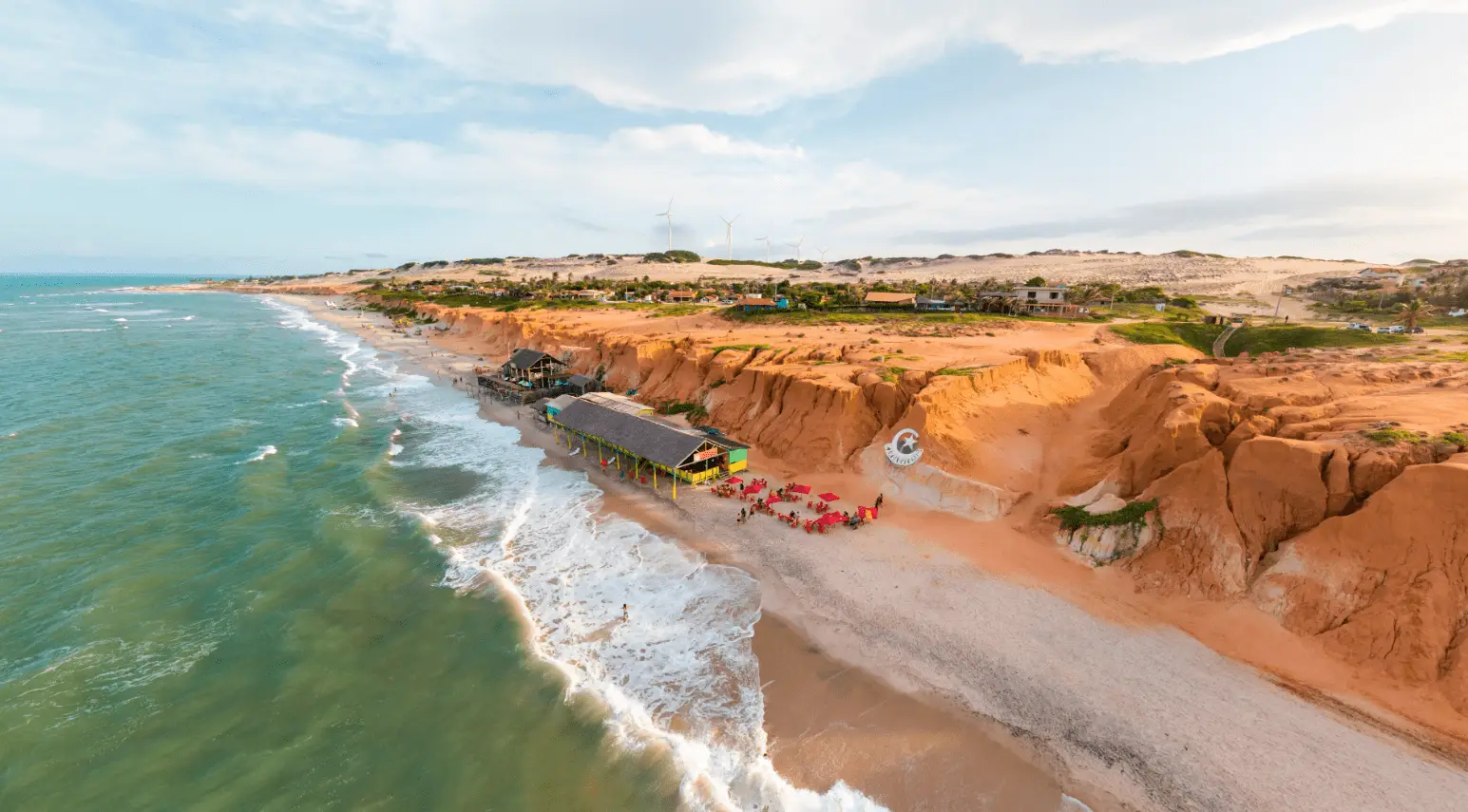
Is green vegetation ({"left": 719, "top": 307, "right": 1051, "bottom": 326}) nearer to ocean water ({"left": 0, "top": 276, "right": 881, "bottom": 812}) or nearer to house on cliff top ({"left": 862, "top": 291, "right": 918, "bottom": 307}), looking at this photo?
house on cliff top ({"left": 862, "top": 291, "right": 918, "bottom": 307})

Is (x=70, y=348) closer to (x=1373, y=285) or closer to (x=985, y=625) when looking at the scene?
(x=985, y=625)

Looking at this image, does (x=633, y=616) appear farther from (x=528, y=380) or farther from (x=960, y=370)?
(x=528, y=380)

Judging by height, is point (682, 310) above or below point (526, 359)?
above

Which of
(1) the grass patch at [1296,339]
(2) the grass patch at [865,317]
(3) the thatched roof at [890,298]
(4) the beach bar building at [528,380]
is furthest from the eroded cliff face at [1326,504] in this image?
(3) the thatched roof at [890,298]

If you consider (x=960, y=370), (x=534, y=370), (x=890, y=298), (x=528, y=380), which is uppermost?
(x=890, y=298)

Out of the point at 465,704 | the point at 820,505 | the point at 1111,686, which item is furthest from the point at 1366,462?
the point at 465,704

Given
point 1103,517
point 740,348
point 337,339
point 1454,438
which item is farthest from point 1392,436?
point 337,339

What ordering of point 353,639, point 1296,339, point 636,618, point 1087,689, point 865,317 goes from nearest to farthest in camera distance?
point 1087,689, point 353,639, point 636,618, point 1296,339, point 865,317
